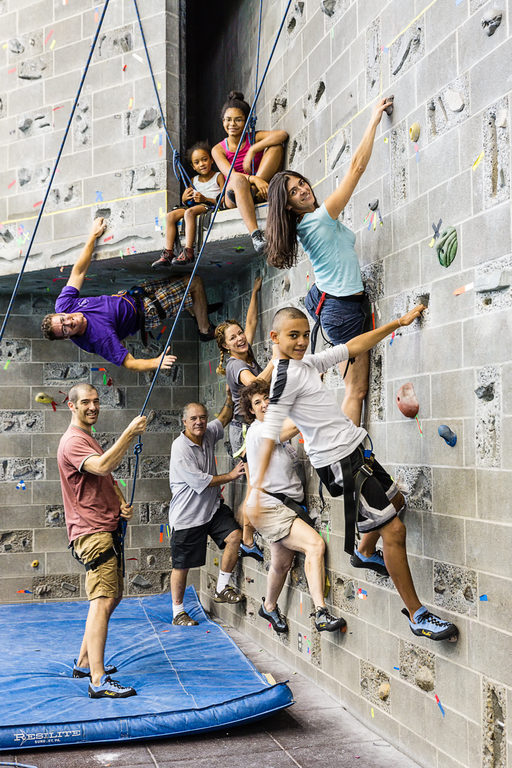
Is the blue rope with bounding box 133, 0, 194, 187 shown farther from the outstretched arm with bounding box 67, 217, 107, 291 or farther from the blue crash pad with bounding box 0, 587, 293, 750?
the blue crash pad with bounding box 0, 587, 293, 750

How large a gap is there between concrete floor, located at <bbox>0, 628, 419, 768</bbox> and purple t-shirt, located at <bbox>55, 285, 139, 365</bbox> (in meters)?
2.55

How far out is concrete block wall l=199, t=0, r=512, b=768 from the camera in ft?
10.2

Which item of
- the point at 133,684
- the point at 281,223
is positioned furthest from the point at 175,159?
the point at 133,684

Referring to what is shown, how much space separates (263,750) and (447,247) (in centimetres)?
256

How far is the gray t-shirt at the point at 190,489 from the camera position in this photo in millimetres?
6587

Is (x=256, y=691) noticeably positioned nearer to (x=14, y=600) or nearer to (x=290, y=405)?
(x=290, y=405)

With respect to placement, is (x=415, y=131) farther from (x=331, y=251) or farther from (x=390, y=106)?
(x=331, y=251)

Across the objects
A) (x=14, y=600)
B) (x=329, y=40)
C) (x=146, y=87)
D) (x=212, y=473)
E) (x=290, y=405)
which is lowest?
(x=14, y=600)

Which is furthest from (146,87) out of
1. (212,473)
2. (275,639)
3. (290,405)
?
(275,639)

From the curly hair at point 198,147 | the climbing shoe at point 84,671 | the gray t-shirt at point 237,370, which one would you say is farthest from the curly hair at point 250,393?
the curly hair at point 198,147

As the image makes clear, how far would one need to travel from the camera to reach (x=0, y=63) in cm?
734

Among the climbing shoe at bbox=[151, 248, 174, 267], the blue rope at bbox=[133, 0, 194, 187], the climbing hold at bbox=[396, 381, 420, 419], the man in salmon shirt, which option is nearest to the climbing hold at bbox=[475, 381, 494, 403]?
the climbing hold at bbox=[396, 381, 420, 419]

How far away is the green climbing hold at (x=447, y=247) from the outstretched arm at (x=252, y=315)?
276cm

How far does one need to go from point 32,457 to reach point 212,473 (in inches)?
80.1
